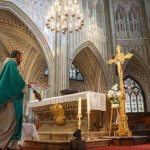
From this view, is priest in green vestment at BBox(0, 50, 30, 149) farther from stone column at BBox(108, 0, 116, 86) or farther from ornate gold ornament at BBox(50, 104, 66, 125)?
stone column at BBox(108, 0, 116, 86)

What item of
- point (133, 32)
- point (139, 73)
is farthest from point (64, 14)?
point (139, 73)

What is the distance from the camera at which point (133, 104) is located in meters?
18.8

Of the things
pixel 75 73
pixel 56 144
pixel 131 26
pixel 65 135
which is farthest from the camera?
pixel 75 73

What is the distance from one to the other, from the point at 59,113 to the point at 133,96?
1294 centimetres

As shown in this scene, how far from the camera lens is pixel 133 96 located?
19.1 m

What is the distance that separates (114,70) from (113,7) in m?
5.94

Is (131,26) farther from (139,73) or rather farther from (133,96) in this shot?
(133,96)

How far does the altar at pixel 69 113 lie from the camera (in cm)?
692

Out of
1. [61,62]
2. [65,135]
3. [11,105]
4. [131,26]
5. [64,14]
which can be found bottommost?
[65,135]

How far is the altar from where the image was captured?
6918 mm

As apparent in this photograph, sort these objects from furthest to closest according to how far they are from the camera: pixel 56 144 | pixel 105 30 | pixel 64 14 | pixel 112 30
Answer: pixel 105 30, pixel 112 30, pixel 64 14, pixel 56 144

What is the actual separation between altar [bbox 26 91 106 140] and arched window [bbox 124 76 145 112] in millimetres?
11723

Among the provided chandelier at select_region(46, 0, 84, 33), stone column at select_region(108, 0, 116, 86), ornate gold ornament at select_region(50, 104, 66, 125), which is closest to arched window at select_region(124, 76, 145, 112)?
stone column at select_region(108, 0, 116, 86)

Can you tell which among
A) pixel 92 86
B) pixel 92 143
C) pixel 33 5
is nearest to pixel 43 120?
pixel 92 143
